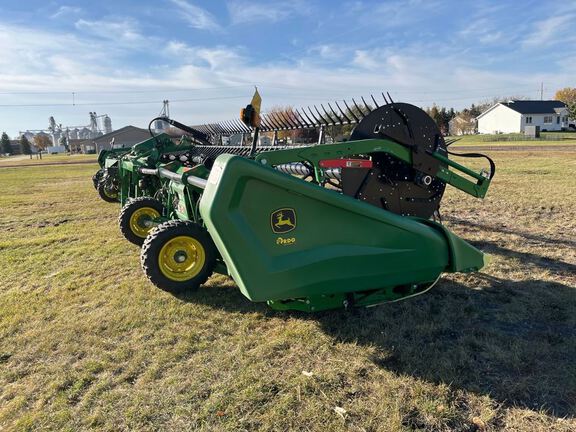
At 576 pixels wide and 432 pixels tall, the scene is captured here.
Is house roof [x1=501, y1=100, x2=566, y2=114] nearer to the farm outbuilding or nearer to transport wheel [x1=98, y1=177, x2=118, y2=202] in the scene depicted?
the farm outbuilding

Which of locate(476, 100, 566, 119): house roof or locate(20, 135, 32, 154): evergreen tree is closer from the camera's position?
locate(476, 100, 566, 119): house roof

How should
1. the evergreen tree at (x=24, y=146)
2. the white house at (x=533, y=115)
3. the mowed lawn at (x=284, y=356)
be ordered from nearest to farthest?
the mowed lawn at (x=284, y=356) → the white house at (x=533, y=115) → the evergreen tree at (x=24, y=146)

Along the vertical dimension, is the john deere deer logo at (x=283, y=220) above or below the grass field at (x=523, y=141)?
above

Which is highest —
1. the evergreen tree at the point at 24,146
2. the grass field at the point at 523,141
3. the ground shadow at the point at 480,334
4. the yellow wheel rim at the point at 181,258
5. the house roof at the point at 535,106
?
the house roof at the point at 535,106

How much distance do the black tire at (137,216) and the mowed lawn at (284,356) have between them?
37.2 inches

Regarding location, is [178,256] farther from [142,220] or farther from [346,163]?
[142,220]

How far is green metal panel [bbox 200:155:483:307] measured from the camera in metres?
3.04

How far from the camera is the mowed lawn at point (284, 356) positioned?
260cm

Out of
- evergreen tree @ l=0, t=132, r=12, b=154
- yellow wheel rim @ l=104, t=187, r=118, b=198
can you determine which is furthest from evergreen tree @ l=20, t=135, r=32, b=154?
yellow wheel rim @ l=104, t=187, r=118, b=198

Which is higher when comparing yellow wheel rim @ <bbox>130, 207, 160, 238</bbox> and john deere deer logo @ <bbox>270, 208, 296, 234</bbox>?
john deere deer logo @ <bbox>270, 208, 296, 234</bbox>

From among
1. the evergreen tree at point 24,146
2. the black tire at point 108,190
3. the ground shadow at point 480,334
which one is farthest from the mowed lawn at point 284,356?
the evergreen tree at point 24,146

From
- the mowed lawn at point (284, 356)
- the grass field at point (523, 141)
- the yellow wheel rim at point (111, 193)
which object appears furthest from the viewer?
the grass field at point (523, 141)

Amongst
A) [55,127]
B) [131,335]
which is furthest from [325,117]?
[55,127]

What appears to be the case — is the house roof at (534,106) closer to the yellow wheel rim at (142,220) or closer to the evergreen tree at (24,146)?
the yellow wheel rim at (142,220)
